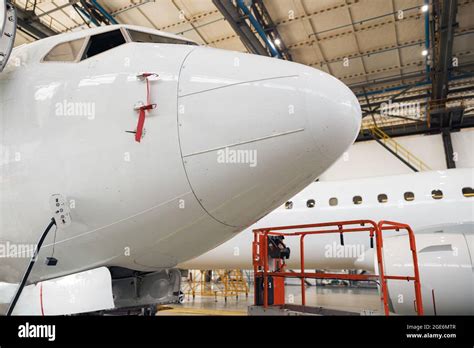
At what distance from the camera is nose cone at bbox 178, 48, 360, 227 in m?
2.87

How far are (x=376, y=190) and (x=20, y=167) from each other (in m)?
8.56

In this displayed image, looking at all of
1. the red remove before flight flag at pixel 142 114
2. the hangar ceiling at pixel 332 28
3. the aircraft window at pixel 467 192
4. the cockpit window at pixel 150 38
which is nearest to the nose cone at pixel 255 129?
the red remove before flight flag at pixel 142 114

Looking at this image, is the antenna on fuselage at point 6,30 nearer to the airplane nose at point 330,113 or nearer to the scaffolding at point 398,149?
the airplane nose at point 330,113

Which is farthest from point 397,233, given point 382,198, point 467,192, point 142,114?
point 142,114

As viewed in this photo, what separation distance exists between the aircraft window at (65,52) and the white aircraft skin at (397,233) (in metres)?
6.09

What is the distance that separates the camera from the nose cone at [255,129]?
287 centimetres

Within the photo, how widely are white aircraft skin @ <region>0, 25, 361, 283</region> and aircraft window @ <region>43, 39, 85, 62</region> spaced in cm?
13

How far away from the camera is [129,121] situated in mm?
3064

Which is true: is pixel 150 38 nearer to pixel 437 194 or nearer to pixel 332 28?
pixel 437 194

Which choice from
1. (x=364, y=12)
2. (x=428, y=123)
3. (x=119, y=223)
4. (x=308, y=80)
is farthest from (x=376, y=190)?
(x=428, y=123)

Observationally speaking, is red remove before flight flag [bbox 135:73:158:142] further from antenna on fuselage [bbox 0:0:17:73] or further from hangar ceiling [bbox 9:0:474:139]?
hangar ceiling [bbox 9:0:474:139]

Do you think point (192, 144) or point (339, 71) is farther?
point (339, 71)
